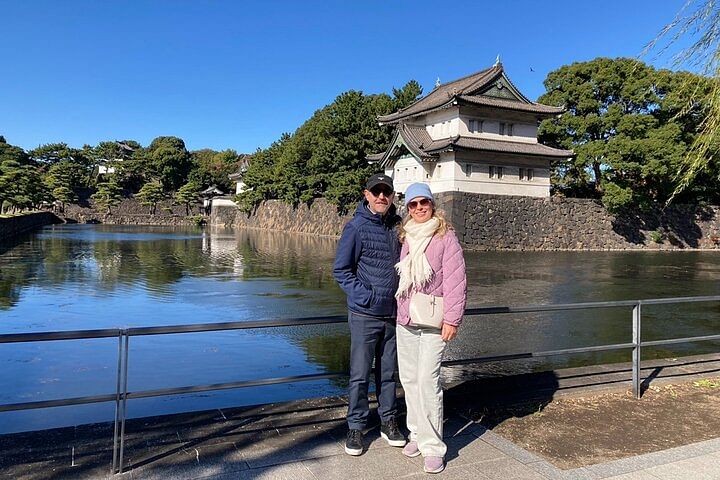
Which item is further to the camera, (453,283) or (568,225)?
(568,225)

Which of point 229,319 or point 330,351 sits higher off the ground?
point 229,319

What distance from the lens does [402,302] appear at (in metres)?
3.05

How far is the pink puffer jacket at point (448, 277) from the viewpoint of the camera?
9.38 ft

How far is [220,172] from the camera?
72.6 m

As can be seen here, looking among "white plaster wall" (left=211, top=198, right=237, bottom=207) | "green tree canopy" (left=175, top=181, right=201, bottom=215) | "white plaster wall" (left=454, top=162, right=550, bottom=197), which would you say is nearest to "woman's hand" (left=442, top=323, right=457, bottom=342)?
"white plaster wall" (left=454, top=162, right=550, bottom=197)

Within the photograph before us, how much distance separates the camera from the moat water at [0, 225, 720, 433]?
5574 mm

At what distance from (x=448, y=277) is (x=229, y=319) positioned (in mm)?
6762

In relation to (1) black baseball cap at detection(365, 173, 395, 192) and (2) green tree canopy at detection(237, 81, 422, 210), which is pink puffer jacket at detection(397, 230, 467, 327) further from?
(2) green tree canopy at detection(237, 81, 422, 210)

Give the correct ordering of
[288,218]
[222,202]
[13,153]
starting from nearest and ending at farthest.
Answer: [288,218]
[13,153]
[222,202]

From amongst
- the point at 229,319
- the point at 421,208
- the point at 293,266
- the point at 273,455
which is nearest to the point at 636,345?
the point at 421,208

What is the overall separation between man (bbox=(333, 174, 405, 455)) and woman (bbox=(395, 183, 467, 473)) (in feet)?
0.32

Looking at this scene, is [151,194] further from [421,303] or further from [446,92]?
[421,303]

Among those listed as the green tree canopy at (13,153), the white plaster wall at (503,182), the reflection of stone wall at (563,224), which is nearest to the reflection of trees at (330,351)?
the reflection of stone wall at (563,224)

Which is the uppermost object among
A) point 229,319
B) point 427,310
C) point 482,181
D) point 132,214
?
point 482,181
